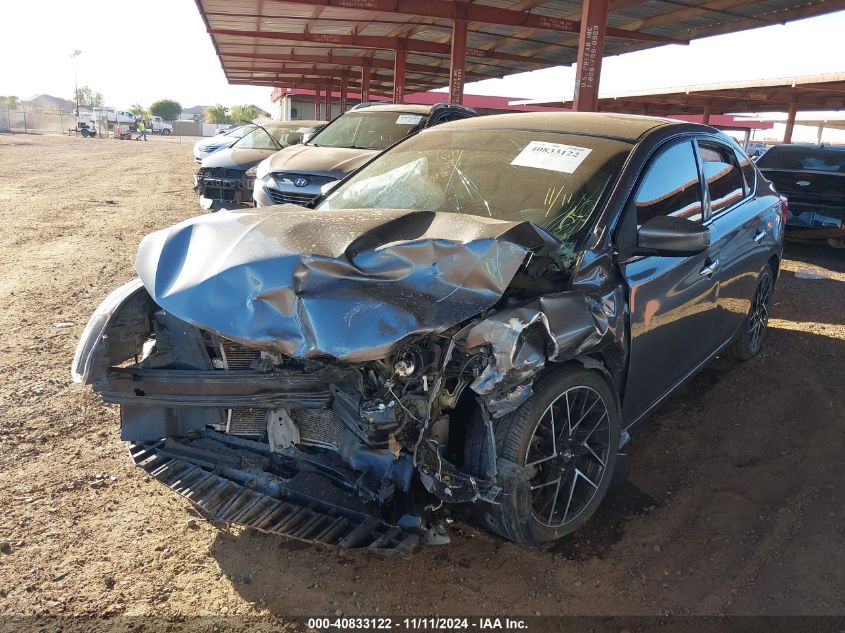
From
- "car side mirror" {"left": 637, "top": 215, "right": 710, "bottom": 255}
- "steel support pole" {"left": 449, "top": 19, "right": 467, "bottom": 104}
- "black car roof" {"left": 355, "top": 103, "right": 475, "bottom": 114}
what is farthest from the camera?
"steel support pole" {"left": 449, "top": 19, "right": 467, "bottom": 104}

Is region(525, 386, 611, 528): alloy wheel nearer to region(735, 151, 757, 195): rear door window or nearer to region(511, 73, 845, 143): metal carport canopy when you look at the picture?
region(735, 151, 757, 195): rear door window

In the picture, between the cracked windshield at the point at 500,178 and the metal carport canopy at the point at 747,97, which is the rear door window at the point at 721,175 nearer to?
the cracked windshield at the point at 500,178

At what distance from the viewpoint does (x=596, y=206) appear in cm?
299

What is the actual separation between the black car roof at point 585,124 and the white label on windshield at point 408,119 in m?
5.15

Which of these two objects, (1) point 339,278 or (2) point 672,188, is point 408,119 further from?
(1) point 339,278

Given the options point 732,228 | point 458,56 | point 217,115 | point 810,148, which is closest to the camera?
point 732,228

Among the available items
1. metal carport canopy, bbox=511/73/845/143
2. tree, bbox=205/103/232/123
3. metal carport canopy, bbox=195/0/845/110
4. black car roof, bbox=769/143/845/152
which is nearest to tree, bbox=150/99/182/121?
tree, bbox=205/103/232/123

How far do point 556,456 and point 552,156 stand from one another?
156 centimetres

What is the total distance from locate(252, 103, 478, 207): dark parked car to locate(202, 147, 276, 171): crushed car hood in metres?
1.65

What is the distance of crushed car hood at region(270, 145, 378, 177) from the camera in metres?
8.05

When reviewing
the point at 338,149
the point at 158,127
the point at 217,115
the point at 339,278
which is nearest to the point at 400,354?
the point at 339,278

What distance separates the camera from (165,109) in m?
105

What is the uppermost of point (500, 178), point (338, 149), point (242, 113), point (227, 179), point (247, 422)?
point (242, 113)

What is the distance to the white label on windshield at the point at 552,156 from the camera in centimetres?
324
